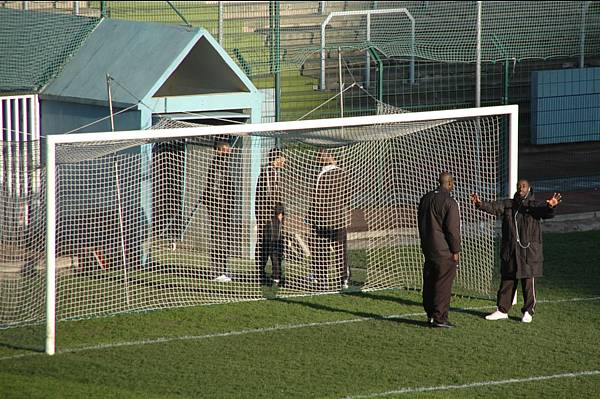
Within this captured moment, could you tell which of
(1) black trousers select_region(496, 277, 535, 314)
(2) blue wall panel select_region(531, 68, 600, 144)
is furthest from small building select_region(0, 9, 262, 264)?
(2) blue wall panel select_region(531, 68, 600, 144)

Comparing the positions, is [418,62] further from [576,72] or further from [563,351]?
[563,351]

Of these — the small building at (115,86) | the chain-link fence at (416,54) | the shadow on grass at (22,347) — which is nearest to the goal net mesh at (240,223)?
the small building at (115,86)

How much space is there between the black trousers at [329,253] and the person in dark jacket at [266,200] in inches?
23.6

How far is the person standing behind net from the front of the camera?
1484cm

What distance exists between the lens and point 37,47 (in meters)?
17.7

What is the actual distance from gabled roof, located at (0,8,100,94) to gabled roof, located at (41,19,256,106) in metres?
0.22

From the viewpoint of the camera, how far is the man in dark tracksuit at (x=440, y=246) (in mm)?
12703

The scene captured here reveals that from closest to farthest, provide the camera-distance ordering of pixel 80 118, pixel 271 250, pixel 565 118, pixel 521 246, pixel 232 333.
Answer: pixel 232 333 → pixel 521 246 → pixel 271 250 → pixel 80 118 → pixel 565 118

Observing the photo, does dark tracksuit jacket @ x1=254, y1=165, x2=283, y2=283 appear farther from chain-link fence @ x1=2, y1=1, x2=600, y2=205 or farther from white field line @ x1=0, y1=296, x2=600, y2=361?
chain-link fence @ x1=2, y1=1, x2=600, y2=205

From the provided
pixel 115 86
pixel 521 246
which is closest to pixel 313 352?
pixel 521 246

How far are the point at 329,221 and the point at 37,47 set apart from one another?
5.66 m

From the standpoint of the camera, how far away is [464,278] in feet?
48.4

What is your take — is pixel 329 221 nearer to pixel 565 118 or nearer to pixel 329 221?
pixel 329 221

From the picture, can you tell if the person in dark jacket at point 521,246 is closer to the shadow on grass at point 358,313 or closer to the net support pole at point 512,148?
the net support pole at point 512,148
